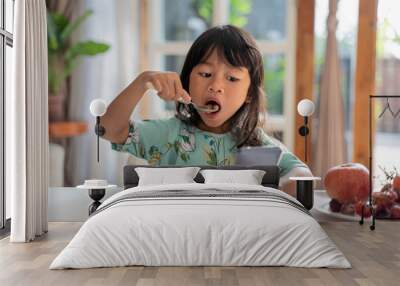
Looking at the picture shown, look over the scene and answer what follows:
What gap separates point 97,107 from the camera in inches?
225

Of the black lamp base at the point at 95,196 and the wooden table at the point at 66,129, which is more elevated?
the wooden table at the point at 66,129

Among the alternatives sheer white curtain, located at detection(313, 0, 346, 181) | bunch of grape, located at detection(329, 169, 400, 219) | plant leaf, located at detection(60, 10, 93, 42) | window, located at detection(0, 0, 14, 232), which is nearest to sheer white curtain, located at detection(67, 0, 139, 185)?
plant leaf, located at detection(60, 10, 93, 42)

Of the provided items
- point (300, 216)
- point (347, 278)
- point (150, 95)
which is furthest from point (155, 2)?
point (347, 278)

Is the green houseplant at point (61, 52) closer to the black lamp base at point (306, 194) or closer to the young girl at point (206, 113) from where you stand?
the young girl at point (206, 113)

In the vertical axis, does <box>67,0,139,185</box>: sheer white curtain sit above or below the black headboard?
above

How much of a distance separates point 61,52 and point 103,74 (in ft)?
1.50

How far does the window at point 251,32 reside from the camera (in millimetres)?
5824

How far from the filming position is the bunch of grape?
5699 mm

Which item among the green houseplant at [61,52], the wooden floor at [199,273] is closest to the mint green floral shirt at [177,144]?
the green houseplant at [61,52]

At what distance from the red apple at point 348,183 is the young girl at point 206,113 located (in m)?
0.25

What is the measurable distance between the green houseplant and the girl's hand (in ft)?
1.61

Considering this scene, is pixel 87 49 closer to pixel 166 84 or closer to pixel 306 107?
pixel 166 84

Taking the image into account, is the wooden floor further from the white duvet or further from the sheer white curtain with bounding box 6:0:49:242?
the sheer white curtain with bounding box 6:0:49:242

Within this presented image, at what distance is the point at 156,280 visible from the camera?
3.52 m
